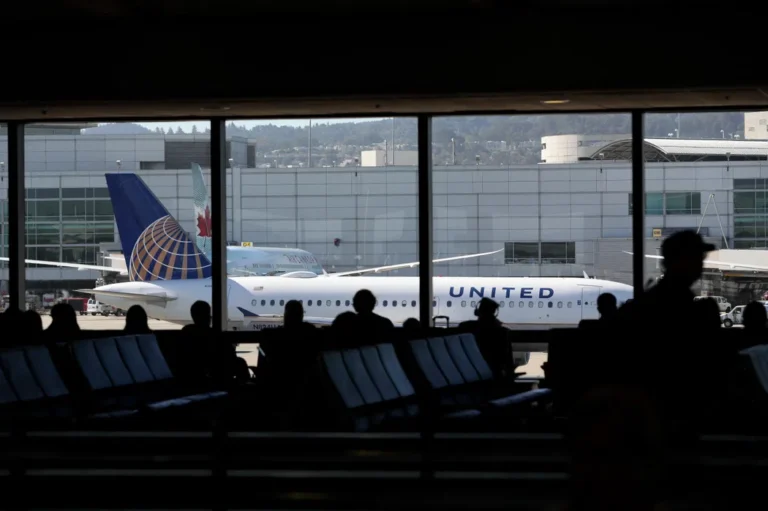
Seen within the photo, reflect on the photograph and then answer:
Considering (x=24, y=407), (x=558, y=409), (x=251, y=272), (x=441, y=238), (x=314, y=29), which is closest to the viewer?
(x=24, y=407)

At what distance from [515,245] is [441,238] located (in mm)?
1548

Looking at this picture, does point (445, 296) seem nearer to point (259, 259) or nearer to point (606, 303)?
point (259, 259)

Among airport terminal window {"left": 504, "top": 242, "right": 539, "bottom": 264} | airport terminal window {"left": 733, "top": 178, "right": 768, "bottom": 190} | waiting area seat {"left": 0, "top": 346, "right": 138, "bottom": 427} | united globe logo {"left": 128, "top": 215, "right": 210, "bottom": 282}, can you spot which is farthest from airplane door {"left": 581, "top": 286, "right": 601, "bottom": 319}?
waiting area seat {"left": 0, "top": 346, "right": 138, "bottom": 427}

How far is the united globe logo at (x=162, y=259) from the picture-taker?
71.0 feet

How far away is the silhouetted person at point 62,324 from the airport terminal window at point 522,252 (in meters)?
4.71

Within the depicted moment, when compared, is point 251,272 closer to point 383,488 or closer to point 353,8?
point 353,8

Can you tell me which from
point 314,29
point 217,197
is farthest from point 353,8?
point 217,197

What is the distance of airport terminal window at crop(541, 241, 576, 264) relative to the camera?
9.84m

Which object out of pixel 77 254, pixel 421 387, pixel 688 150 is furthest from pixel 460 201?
pixel 77 254

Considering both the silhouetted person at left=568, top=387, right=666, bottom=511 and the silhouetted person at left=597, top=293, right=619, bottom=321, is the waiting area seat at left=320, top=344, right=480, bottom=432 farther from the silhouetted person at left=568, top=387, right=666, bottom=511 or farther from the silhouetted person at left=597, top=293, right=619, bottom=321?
the silhouetted person at left=568, top=387, right=666, bottom=511

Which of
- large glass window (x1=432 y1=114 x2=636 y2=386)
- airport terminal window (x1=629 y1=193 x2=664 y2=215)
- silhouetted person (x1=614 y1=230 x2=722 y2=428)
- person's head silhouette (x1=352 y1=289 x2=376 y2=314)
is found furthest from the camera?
large glass window (x1=432 y1=114 x2=636 y2=386)

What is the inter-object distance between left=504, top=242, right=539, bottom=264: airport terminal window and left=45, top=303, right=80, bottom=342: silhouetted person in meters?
4.71

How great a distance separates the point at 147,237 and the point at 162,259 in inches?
26.5

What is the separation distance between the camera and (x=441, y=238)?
8.59 m
